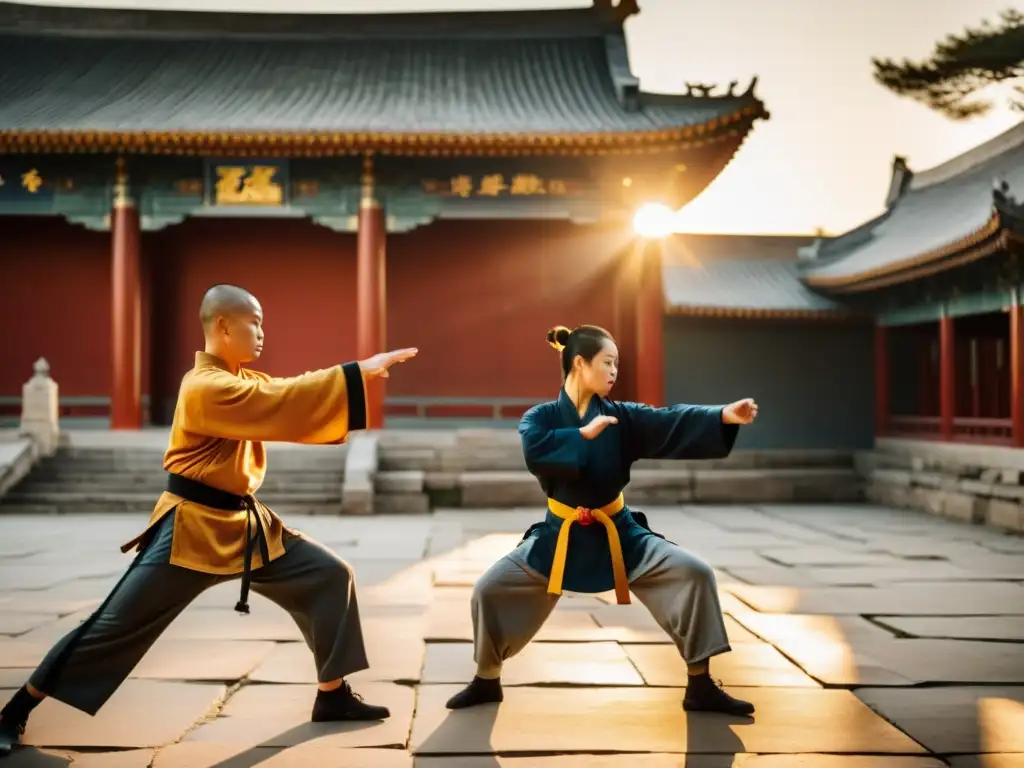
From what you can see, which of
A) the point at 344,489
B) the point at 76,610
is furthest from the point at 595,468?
the point at 344,489

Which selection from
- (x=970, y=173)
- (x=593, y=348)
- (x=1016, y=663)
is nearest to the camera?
(x=593, y=348)

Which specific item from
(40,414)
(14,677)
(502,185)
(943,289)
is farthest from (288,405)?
(943,289)

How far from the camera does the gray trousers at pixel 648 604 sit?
9.98 ft

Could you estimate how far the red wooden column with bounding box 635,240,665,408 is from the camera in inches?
478

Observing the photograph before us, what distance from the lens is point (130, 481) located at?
34.3ft

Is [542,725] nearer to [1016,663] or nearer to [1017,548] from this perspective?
[1016,663]

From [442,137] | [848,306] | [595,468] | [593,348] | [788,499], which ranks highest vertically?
[442,137]

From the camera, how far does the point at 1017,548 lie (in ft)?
24.7

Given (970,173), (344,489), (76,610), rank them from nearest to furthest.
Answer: (76,610) < (344,489) < (970,173)

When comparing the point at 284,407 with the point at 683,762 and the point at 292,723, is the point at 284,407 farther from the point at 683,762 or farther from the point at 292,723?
the point at 683,762

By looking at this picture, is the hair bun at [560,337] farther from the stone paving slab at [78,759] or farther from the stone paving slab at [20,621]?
the stone paving slab at [20,621]

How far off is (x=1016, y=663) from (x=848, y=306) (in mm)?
10725

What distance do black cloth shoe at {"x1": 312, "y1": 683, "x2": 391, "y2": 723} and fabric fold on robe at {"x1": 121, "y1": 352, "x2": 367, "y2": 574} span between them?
0.51 m

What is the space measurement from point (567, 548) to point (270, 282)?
1140cm
